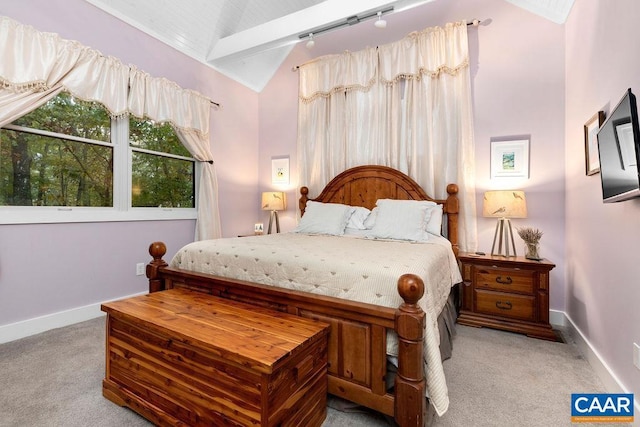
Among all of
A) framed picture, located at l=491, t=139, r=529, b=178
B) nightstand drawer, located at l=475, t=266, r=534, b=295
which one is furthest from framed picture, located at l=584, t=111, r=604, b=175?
nightstand drawer, located at l=475, t=266, r=534, b=295

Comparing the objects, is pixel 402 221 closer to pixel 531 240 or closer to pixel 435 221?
pixel 435 221

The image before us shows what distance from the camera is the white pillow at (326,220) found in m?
3.09

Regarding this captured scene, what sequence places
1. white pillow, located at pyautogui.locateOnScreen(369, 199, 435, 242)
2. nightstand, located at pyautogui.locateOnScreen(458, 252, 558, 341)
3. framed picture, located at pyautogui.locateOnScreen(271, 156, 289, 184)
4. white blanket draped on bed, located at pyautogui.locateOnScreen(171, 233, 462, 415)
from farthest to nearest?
framed picture, located at pyautogui.locateOnScreen(271, 156, 289, 184), white pillow, located at pyautogui.locateOnScreen(369, 199, 435, 242), nightstand, located at pyautogui.locateOnScreen(458, 252, 558, 341), white blanket draped on bed, located at pyautogui.locateOnScreen(171, 233, 462, 415)

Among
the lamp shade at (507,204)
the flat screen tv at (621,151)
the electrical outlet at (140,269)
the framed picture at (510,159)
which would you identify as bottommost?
the electrical outlet at (140,269)

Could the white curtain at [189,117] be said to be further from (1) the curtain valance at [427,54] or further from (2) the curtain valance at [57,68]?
(1) the curtain valance at [427,54]

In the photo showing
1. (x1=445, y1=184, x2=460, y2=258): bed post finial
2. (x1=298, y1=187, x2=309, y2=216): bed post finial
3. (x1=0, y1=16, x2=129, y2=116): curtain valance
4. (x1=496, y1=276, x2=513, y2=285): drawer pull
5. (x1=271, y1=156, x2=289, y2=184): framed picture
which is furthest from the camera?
(x1=271, y1=156, x2=289, y2=184): framed picture

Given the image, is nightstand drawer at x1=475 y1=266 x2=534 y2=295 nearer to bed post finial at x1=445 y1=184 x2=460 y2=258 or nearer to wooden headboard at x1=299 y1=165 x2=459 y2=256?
wooden headboard at x1=299 y1=165 x2=459 y2=256

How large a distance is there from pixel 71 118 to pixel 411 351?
10.8 ft

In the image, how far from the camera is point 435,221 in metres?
A: 2.97

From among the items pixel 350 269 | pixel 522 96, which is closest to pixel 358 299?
pixel 350 269

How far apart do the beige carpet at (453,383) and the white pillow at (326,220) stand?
1463mm

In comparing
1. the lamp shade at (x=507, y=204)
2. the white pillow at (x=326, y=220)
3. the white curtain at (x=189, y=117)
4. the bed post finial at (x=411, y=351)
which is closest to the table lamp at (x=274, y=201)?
the white curtain at (x=189, y=117)

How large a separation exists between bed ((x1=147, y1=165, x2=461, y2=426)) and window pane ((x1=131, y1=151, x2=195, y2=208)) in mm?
1327

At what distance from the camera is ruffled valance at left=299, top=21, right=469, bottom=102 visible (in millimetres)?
3148
